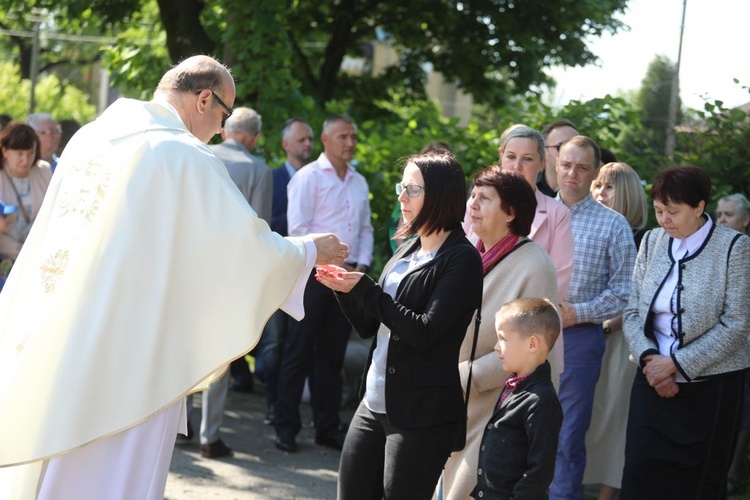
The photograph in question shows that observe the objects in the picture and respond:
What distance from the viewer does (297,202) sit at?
8180mm

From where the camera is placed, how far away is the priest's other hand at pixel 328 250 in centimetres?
457

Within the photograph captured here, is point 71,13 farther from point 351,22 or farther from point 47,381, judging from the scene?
point 47,381

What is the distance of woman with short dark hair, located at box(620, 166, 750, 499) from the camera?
5312 mm

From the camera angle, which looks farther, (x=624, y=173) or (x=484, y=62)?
(x=484, y=62)

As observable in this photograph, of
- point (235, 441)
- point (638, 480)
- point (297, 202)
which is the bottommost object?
point (235, 441)

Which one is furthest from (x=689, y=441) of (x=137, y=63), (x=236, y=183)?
(x=137, y=63)

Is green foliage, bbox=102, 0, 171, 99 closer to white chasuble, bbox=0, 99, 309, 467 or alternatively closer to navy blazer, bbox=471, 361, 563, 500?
white chasuble, bbox=0, 99, 309, 467

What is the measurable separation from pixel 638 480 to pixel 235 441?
11.9ft

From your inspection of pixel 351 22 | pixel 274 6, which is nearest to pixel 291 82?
pixel 274 6

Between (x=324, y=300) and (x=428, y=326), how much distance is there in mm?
3993

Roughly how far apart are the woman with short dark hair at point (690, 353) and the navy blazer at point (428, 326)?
5.27 ft

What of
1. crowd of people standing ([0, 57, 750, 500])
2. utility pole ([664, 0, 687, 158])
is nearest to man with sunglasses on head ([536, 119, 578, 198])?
crowd of people standing ([0, 57, 750, 500])

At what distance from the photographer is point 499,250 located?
484cm

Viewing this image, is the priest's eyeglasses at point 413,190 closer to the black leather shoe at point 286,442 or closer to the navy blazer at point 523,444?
the navy blazer at point 523,444
